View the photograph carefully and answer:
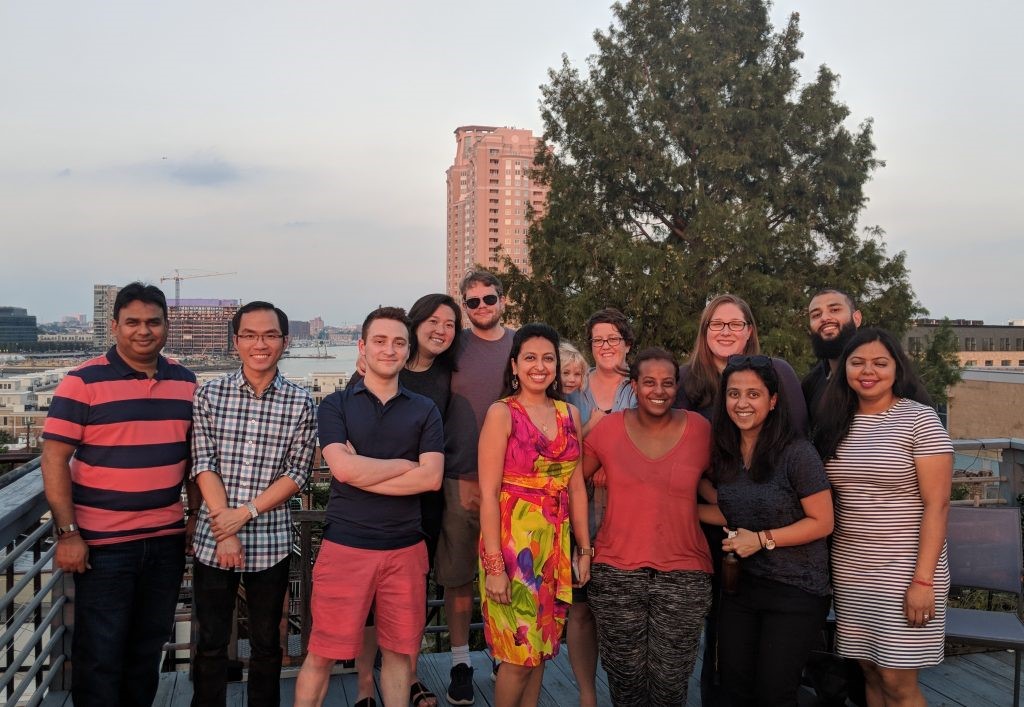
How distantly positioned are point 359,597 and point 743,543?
1383 mm

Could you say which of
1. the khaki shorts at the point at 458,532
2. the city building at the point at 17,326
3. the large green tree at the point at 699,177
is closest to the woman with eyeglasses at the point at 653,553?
the khaki shorts at the point at 458,532

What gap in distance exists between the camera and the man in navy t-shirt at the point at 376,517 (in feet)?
8.55

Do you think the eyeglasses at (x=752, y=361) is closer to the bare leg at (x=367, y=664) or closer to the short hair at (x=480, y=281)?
the short hair at (x=480, y=281)

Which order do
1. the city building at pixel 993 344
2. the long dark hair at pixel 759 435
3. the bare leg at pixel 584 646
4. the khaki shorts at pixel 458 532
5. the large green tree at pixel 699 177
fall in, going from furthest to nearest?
the city building at pixel 993 344 < the large green tree at pixel 699 177 < the khaki shorts at pixel 458 532 < the bare leg at pixel 584 646 < the long dark hair at pixel 759 435

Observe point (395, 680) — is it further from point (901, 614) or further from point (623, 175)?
point (623, 175)

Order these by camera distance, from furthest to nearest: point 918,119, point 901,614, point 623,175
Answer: point 918,119 < point 623,175 < point 901,614

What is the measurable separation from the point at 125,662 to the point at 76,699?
19 cm

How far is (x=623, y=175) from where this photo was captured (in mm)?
15656

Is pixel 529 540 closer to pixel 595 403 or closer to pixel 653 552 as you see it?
pixel 653 552

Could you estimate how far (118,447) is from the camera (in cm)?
265

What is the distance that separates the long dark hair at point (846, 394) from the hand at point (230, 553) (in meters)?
2.16

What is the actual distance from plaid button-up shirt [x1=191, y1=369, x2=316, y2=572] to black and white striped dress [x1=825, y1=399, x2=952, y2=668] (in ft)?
6.68

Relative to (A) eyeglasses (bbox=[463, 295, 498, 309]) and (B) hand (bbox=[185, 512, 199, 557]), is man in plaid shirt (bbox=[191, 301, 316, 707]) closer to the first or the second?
(B) hand (bbox=[185, 512, 199, 557])

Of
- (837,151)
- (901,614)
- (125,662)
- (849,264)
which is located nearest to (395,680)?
(125,662)
